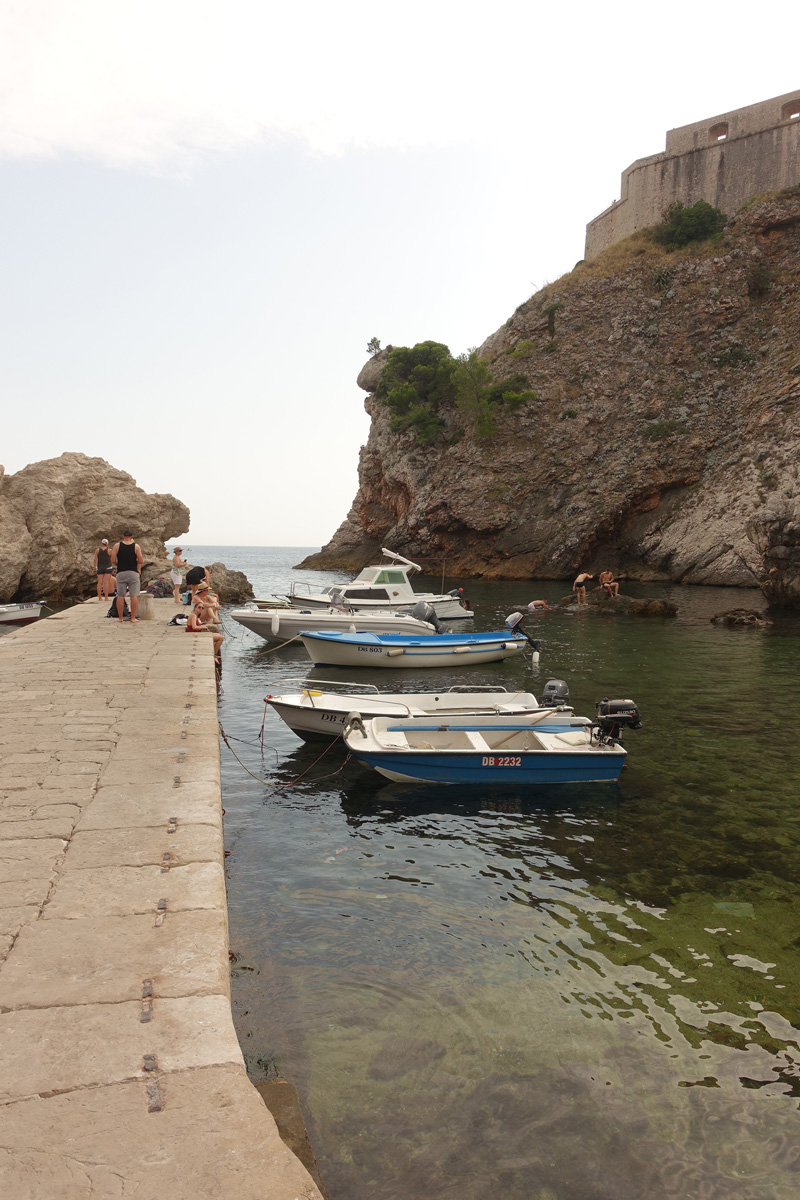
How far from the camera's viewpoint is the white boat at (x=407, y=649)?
1973 cm

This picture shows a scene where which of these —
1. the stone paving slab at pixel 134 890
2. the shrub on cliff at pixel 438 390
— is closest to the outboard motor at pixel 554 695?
the stone paving slab at pixel 134 890

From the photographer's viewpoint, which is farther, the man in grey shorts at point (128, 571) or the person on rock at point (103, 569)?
the person on rock at point (103, 569)

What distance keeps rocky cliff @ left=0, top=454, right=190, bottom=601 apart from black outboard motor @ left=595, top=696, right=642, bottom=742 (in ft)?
91.2

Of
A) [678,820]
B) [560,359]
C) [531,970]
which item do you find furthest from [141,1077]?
[560,359]

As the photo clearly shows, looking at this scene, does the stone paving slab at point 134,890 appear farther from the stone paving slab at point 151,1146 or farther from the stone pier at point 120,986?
the stone paving slab at point 151,1146

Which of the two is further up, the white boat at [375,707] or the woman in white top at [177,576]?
the woman in white top at [177,576]

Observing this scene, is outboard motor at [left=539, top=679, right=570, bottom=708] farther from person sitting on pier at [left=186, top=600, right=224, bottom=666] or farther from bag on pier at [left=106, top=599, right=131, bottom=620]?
bag on pier at [left=106, top=599, right=131, bottom=620]

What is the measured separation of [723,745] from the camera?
42.4 feet

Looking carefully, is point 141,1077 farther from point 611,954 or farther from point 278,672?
point 278,672

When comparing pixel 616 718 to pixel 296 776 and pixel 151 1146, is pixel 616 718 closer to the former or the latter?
pixel 296 776

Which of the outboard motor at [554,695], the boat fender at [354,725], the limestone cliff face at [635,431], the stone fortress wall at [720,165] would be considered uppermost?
the stone fortress wall at [720,165]

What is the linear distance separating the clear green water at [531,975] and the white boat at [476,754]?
258 millimetres

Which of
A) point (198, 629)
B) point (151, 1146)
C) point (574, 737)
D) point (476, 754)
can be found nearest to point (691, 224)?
point (198, 629)

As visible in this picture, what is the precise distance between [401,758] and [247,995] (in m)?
4.81
